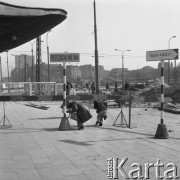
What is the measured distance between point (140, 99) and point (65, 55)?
308 cm

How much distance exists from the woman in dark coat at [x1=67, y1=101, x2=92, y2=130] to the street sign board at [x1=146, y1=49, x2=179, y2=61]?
2774mm

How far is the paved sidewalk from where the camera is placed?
6465mm

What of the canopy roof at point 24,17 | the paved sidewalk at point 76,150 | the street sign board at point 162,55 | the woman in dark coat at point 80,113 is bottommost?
the paved sidewalk at point 76,150

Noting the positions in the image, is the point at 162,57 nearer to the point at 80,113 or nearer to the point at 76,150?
the point at 80,113

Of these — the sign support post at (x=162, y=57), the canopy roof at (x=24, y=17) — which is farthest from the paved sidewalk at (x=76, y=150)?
the canopy roof at (x=24, y=17)

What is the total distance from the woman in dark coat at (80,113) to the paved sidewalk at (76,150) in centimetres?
27

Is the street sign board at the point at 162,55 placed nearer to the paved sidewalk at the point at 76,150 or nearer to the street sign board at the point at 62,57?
the paved sidewalk at the point at 76,150

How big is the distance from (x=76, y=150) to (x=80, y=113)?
370 centimetres

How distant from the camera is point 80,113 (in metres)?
12.1

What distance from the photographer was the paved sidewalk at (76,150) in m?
6.46

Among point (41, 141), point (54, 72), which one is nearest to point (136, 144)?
point (41, 141)

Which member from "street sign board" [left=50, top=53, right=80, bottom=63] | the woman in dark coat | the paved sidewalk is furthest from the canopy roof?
the woman in dark coat

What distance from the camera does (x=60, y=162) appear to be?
7246mm

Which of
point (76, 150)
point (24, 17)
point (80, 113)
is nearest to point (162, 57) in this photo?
point (80, 113)
